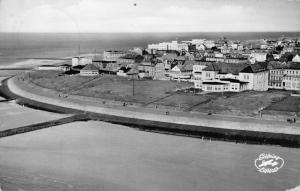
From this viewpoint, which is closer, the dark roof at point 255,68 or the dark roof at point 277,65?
the dark roof at point 255,68

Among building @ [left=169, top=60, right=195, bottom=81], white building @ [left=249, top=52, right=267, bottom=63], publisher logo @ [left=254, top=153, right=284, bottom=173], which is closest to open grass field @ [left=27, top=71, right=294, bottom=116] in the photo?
building @ [left=169, top=60, right=195, bottom=81]

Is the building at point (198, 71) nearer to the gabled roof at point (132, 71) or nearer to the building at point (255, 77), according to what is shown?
the building at point (255, 77)

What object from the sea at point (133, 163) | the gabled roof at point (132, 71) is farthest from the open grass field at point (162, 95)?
the sea at point (133, 163)

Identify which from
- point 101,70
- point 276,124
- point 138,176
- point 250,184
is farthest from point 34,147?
point 101,70

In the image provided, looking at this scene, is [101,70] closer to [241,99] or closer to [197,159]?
[241,99]

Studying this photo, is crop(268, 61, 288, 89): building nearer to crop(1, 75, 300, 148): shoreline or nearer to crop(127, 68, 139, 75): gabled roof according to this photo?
crop(127, 68, 139, 75): gabled roof

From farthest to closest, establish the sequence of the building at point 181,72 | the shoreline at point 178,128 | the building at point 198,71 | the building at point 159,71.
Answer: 1. the building at point 159,71
2. the building at point 181,72
3. the building at point 198,71
4. the shoreline at point 178,128
